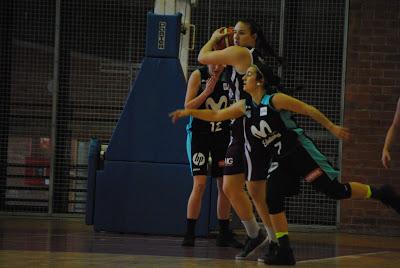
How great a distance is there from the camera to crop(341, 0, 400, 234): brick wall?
12125 mm

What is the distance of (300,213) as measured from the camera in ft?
40.5

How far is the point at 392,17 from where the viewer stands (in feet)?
39.9

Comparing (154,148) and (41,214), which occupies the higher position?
(154,148)

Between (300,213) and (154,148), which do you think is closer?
(154,148)

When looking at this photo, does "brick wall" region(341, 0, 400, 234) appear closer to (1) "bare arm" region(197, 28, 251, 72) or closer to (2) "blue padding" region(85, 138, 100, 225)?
(2) "blue padding" region(85, 138, 100, 225)

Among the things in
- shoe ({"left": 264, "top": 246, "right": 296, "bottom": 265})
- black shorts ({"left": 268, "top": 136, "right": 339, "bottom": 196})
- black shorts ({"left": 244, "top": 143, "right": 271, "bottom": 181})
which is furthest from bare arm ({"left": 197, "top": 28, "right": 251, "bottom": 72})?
shoe ({"left": 264, "top": 246, "right": 296, "bottom": 265})

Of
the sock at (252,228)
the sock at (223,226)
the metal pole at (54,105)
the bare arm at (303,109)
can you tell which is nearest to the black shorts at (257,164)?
the bare arm at (303,109)

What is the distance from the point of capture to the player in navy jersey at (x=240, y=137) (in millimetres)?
7699

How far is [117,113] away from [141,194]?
2994mm

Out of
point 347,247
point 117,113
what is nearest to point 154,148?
point 347,247

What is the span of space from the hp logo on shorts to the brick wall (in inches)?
147

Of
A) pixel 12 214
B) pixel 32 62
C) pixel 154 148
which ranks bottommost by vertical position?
pixel 12 214

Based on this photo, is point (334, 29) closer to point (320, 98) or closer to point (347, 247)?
point (320, 98)

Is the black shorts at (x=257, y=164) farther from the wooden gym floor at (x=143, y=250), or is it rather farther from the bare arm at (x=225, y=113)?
the wooden gym floor at (x=143, y=250)
